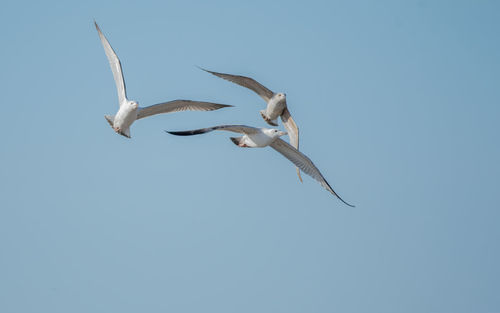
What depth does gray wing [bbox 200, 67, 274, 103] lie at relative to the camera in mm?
27141

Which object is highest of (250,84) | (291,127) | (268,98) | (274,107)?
(250,84)

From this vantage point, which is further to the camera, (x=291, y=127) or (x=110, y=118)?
(x=291, y=127)

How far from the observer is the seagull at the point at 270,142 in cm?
2296

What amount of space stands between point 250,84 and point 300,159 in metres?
3.61

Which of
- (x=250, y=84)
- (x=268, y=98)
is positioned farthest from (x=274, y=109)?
(x=250, y=84)

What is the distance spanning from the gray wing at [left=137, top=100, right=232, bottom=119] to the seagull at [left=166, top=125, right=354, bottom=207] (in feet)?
7.74

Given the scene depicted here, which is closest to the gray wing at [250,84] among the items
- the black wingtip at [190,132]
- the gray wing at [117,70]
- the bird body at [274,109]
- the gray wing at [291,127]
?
the bird body at [274,109]

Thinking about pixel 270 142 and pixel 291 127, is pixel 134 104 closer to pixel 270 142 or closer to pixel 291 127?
A: pixel 270 142

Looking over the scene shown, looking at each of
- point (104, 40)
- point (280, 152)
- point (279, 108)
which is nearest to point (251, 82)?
point (279, 108)

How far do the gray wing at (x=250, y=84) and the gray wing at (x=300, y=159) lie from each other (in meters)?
2.98

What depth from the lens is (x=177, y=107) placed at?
25.7 meters

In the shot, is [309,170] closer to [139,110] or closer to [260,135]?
[260,135]

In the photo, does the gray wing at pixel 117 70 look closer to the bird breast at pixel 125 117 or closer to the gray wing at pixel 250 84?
the bird breast at pixel 125 117

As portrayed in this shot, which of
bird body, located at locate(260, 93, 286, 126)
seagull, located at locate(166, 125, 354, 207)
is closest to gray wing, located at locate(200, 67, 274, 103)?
bird body, located at locate(260, 93, 286, 126)
